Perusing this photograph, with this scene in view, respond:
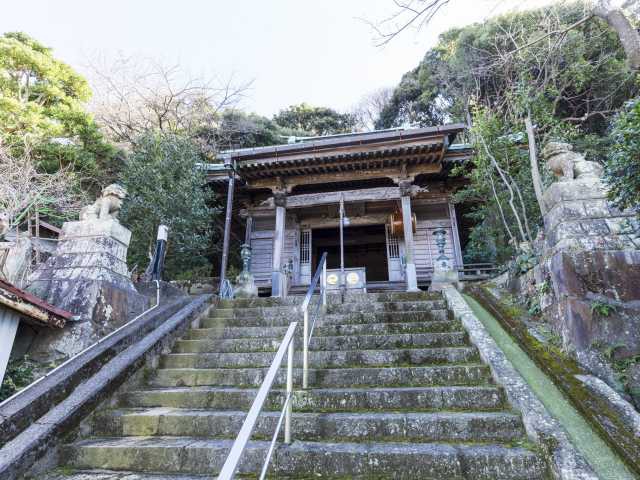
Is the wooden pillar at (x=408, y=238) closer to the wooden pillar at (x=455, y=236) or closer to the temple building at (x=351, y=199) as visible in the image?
the temple building at (x=351, y=199)

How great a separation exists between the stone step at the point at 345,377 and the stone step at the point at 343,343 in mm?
529

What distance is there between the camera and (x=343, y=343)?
4.07 meters

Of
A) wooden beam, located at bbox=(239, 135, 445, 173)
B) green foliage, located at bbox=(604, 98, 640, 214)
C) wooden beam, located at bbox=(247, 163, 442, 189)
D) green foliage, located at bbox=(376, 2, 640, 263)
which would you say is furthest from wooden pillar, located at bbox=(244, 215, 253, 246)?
green foliage, located at bbox=(604, 98, 640, 214)

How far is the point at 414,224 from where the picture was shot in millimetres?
10383

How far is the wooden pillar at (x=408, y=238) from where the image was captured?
25.2 ft

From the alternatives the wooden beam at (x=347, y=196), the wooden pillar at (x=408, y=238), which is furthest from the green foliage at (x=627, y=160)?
the wooden beam at (x=347, y=196)

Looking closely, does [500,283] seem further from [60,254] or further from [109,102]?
[109,102]

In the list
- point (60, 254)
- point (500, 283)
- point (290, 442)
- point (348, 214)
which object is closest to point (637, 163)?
point (500, 283)

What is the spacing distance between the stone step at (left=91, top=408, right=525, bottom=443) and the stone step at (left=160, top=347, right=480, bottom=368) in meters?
0.83

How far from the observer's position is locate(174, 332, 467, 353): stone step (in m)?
3.95

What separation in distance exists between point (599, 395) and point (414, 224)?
790 centimetres

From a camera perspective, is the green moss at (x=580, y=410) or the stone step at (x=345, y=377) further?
the stone step at (x=345, y=377)

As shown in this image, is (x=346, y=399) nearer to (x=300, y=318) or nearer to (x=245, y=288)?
(x=300, y=318)

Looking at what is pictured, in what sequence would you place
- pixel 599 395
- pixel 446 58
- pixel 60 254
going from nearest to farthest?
pixel 599 395 → pixel 60 254 → pixel 446 58
